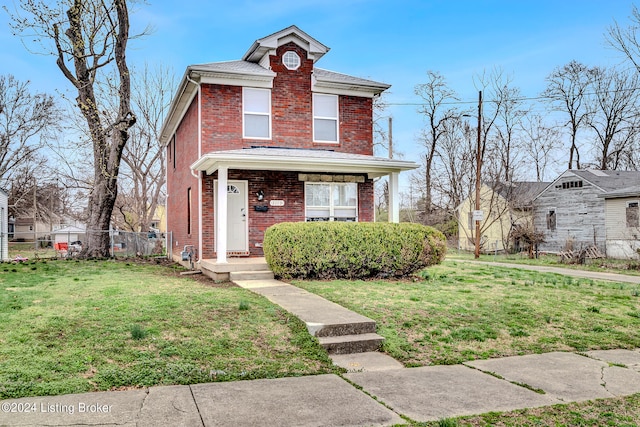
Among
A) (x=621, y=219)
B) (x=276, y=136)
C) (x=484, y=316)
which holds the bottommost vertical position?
(x=484, y=316)

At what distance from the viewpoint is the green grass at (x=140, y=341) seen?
437 cm

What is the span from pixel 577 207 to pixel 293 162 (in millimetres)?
21566

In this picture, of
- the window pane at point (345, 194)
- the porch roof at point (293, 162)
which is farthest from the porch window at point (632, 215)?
the window pane at point (345, 194)

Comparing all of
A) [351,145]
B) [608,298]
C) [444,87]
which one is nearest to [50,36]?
[351,145]

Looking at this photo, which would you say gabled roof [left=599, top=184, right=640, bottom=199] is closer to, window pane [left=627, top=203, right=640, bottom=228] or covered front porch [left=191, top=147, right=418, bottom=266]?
window pane [left=627, top=203, right=640, bottom=228]

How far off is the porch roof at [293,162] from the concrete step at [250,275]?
269 centimetres

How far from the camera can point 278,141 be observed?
46.6ft

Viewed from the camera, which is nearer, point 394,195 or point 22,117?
point 394,195

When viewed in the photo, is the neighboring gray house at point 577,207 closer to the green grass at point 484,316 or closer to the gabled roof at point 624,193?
the gabled roof at point 624,193

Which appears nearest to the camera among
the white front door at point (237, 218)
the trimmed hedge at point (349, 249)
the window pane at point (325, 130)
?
the trimmed hedge at point (349, 249)

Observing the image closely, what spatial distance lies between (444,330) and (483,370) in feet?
4.58

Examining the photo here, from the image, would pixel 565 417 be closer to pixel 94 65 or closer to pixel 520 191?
pixel 94 65

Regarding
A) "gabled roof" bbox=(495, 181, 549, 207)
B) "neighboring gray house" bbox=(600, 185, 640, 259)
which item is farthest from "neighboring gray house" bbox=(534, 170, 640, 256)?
"gabled roof" bbox=(495, 181, 549, 207)

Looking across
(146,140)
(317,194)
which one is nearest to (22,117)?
(146,140)
